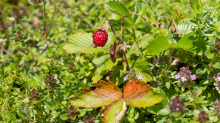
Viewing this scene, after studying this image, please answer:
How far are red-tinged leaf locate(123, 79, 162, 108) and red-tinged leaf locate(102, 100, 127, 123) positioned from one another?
0.09 meters

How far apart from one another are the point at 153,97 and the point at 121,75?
1.97ft

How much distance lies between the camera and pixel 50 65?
257 cm

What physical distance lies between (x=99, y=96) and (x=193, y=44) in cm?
107

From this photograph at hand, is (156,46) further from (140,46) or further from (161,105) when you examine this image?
(161,105)

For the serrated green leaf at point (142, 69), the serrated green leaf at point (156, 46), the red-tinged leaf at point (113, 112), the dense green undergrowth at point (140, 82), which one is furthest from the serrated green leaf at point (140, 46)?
the red-tinged leaf at point (113, 112)

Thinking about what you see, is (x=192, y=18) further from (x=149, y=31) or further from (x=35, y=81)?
(x=35, y=81)

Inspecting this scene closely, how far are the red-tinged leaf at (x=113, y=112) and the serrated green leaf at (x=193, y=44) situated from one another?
2.82 ft

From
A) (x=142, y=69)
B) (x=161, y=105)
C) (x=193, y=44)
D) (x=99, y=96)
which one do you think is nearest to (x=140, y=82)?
(x=142, y=69)

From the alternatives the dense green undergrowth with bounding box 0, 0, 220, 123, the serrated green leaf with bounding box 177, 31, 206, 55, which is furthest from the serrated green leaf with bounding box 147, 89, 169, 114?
the serrated green leaf with bounding box 177, 31, 206, 55

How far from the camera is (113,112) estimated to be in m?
1.78

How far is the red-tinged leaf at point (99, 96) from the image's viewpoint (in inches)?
71.8

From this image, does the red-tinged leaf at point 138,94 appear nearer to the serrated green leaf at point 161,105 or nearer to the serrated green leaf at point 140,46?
the serrated green leaf at point 161,105

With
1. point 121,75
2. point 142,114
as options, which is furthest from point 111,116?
point 121,75

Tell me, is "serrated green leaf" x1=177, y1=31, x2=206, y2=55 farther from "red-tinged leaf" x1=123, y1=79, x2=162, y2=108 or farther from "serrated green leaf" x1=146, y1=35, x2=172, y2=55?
"red-tinged leaf" x1=123, y1=79, x2=162, y2=108
